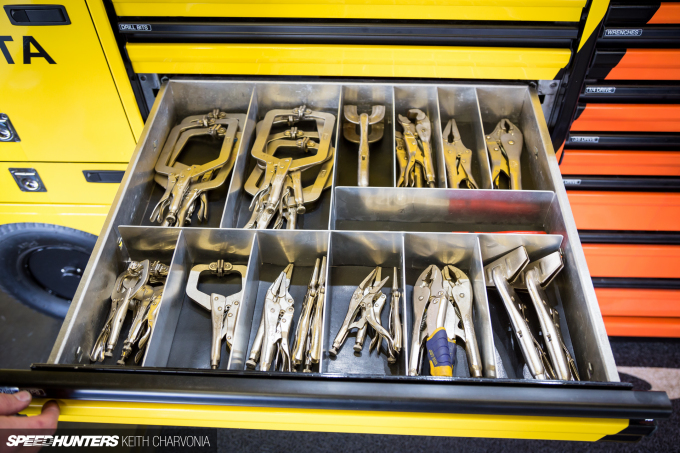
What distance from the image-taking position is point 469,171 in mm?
2234

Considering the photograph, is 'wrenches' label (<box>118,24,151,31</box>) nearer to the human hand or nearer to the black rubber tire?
the black rubber tire

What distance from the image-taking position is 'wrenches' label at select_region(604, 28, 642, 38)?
2.11 m

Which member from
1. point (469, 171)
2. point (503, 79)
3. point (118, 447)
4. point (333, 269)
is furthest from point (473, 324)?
point (118, 447)

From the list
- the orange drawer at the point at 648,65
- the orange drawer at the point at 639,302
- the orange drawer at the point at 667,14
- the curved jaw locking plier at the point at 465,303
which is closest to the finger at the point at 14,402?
the curved jaw locking plier at the point at 465,303

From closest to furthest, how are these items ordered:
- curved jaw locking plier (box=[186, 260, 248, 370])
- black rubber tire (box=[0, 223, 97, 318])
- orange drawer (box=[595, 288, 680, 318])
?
curved jaw locking plier (box=[186, 260, 248, 370])
black rubber tire (box=[0, 223, 97, 318])
orange drawer (box=[595, 288, 680, 318])

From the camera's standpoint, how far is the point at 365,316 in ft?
5.99

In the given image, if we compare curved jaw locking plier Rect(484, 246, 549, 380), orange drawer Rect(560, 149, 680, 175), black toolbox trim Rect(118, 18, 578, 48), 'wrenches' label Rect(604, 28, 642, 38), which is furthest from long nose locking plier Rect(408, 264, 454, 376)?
'wrenches' label Rect(604, 28, 642, 38)

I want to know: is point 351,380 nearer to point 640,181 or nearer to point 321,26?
point 321,26

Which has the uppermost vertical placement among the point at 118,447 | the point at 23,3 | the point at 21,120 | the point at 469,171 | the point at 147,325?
the point at 23,3

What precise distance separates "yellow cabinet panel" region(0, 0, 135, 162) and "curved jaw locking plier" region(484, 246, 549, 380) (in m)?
1.90

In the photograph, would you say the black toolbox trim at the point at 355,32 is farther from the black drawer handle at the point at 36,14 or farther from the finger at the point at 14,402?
the finger at the point at 14,402

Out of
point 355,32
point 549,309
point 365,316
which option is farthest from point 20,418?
point 355,32

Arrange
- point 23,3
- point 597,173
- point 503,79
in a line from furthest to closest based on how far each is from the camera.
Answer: point 597,173 → point 503,79 → point 23,3

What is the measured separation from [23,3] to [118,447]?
2.36 meters
